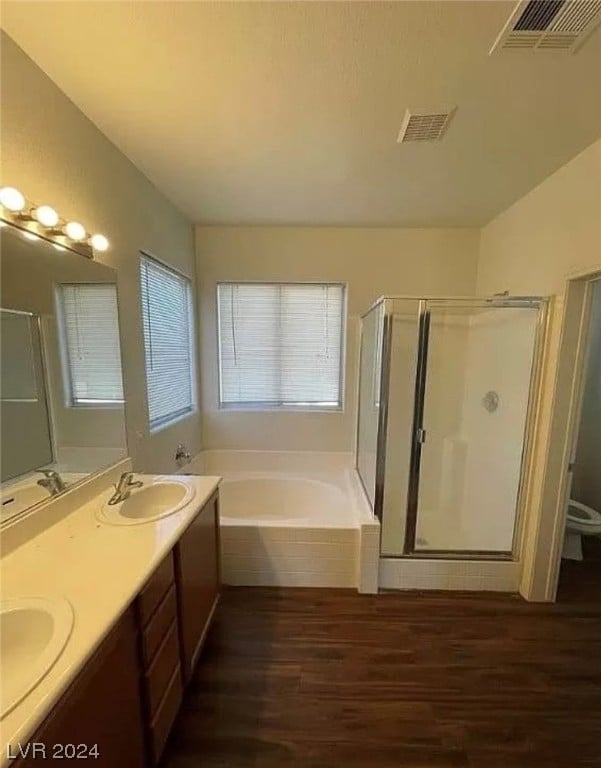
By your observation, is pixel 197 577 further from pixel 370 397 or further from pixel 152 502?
pixel 370 397

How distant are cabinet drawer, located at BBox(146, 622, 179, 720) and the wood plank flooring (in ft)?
1.12

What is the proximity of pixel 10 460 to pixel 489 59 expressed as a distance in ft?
7.49

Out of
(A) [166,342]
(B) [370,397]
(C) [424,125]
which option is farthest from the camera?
(B) [370,397]

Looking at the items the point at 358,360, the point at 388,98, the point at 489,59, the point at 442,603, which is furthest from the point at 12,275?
the point at 442,603

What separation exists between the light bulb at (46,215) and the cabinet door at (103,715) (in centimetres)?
145

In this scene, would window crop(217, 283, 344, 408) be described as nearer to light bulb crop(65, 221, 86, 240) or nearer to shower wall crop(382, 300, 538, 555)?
shower wall crop(382, 300, 538, 555)

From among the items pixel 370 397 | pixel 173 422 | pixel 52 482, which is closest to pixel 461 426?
pixel 370 397

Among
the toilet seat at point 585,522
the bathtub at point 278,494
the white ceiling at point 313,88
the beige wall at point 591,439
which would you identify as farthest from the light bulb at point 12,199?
the beige wall at point 591,439

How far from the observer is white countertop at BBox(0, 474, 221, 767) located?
78 centimetres

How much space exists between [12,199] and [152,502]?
1444 mm

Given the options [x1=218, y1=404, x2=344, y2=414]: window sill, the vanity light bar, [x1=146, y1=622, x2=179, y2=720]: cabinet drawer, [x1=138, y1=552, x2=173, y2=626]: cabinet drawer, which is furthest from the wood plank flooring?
the vanity light bar

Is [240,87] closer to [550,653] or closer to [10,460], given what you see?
[10,460]

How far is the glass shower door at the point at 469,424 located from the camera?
8.19 feet

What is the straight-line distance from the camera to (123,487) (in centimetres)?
181
